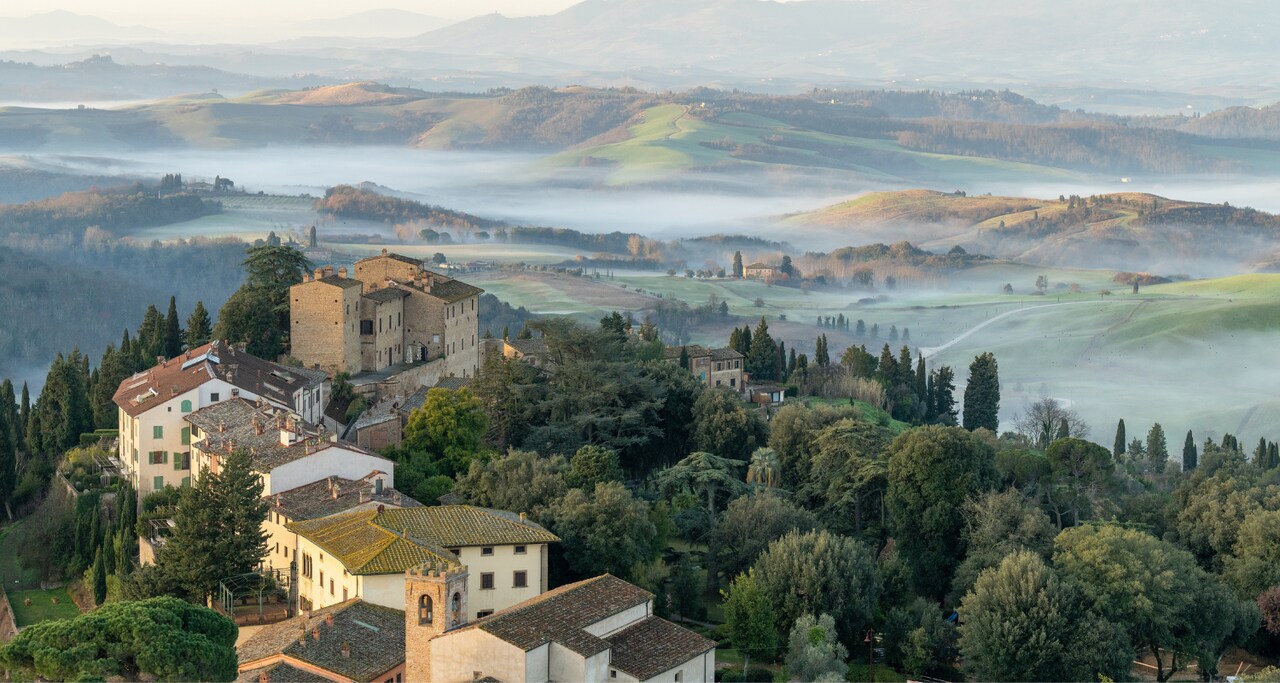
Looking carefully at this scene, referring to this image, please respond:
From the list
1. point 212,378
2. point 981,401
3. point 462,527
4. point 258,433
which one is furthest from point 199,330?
point 981,401

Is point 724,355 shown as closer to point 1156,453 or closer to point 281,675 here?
point 1156,453

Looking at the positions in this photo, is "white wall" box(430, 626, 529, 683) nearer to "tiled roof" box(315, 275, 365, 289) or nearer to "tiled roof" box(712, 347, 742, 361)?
"tiled roof" box(315, 275, 365, 289)

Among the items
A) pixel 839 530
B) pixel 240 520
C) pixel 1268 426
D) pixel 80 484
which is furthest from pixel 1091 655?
pixel 1268 426

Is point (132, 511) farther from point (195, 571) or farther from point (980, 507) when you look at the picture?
point (980, 507)

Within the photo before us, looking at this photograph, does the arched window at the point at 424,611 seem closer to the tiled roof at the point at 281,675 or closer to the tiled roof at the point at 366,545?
the tiled roof at the point at 366,545

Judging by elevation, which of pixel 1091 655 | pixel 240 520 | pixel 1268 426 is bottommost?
pixel 1268 426

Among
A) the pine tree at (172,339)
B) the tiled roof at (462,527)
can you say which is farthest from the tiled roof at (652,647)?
the pine tree at (172,339)
